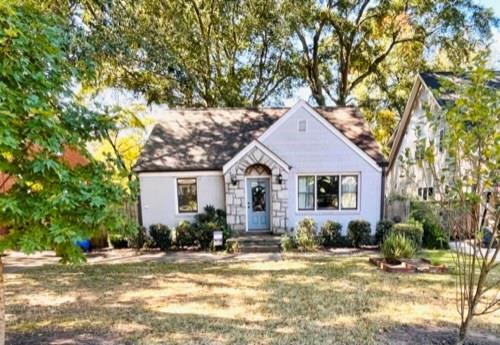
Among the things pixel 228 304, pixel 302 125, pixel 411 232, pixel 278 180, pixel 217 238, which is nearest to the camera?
pixel 228 304

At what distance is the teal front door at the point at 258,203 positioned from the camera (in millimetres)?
13336

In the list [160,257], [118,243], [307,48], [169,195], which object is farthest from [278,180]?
[307,48]

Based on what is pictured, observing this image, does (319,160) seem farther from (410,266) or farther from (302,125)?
(410,266)

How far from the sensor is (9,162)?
345 cm

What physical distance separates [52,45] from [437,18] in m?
20.4

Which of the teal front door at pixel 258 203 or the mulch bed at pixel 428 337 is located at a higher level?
the teal front door at pixel 258 203

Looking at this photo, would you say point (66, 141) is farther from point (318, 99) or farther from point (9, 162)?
point (318, 99)

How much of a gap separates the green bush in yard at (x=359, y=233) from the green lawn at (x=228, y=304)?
2.73 m

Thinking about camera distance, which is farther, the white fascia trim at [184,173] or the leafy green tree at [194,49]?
the white fascia trim at [184,173]

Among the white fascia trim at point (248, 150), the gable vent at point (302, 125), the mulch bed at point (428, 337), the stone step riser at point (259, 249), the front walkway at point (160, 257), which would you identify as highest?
the gable vent at point (302, 125)

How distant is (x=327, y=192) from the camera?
13.3 m

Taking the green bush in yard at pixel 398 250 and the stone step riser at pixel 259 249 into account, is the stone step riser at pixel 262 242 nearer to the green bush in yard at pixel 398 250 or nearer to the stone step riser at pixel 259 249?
the stone step riser at pixel 259 249

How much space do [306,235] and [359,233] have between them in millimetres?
1964

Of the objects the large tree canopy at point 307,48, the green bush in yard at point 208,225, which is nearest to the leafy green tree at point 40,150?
the green bush in yard at point 208,225
